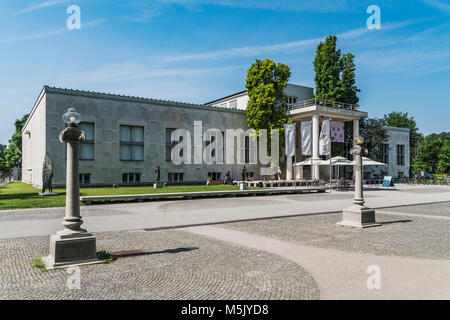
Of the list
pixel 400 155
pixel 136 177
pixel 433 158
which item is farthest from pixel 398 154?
pixel 136 177

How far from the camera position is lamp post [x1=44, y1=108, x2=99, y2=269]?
21.9ft

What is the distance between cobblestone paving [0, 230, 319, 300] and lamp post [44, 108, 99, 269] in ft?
1.35

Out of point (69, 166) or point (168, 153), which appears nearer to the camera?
point (69, 166)

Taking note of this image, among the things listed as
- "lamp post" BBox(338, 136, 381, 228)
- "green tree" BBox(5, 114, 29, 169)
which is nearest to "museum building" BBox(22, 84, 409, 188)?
"lamp post" BBox(338, 136, 381, 228)

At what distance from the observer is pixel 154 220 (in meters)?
12.6

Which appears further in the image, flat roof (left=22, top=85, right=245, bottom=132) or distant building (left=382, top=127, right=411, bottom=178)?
distant building (left=382, top=127, right=411, bottom=178)

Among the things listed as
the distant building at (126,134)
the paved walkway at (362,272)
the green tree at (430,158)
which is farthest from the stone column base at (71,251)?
the green tree at (430,158)

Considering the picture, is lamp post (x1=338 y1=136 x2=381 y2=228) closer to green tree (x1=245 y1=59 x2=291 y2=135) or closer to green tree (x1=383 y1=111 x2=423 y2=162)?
green tree (x1=245 y1=59 x2=291 y2=135)

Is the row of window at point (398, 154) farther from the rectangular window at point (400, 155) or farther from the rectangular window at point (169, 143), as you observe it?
the rectangular window at point (169, 143)

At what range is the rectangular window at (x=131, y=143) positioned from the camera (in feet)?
111

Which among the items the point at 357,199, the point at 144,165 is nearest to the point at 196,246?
the point at 357,199
